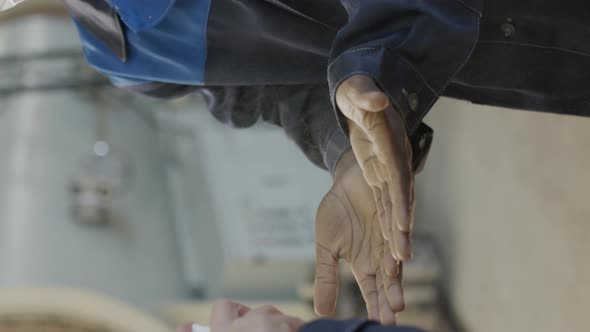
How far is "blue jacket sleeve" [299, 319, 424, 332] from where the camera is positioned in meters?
0.72

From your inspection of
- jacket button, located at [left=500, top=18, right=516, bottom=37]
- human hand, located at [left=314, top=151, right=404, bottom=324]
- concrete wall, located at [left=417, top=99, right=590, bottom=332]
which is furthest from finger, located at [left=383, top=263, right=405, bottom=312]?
concrete wall, located at [left=417, top=99, right=590, bottom=332]

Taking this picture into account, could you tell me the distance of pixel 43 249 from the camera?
9.91ft

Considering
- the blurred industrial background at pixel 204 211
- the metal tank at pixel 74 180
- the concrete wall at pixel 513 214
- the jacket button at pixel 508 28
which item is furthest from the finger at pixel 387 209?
the metal tank at pixel 74 180

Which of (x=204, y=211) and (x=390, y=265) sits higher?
(x=390, y=265)

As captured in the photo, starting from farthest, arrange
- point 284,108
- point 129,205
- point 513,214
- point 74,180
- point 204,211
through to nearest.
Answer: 1. point 204,211
2. point 129,205
3. point 74,180
4. point 513,214
5. point 284,108

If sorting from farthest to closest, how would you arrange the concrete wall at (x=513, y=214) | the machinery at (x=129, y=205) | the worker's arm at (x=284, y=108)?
1. the machinery at (x=129, y=205)
2. the concrete wall at (x=513, y=214)
3. the worker's arm at (x=284, y=108)

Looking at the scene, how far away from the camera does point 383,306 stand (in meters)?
0.82

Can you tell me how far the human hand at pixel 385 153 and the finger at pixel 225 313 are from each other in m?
0.15

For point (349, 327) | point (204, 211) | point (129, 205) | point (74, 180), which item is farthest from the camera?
point (204, 211)

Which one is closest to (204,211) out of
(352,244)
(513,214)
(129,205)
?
(129,205)

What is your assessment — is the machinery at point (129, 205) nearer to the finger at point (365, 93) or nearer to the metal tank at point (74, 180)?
the metal tank at point (74, 180)

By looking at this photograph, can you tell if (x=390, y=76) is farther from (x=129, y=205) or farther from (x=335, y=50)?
(x=129, y=205)

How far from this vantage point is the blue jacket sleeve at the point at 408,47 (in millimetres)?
801

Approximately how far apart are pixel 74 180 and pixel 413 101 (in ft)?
8.68
